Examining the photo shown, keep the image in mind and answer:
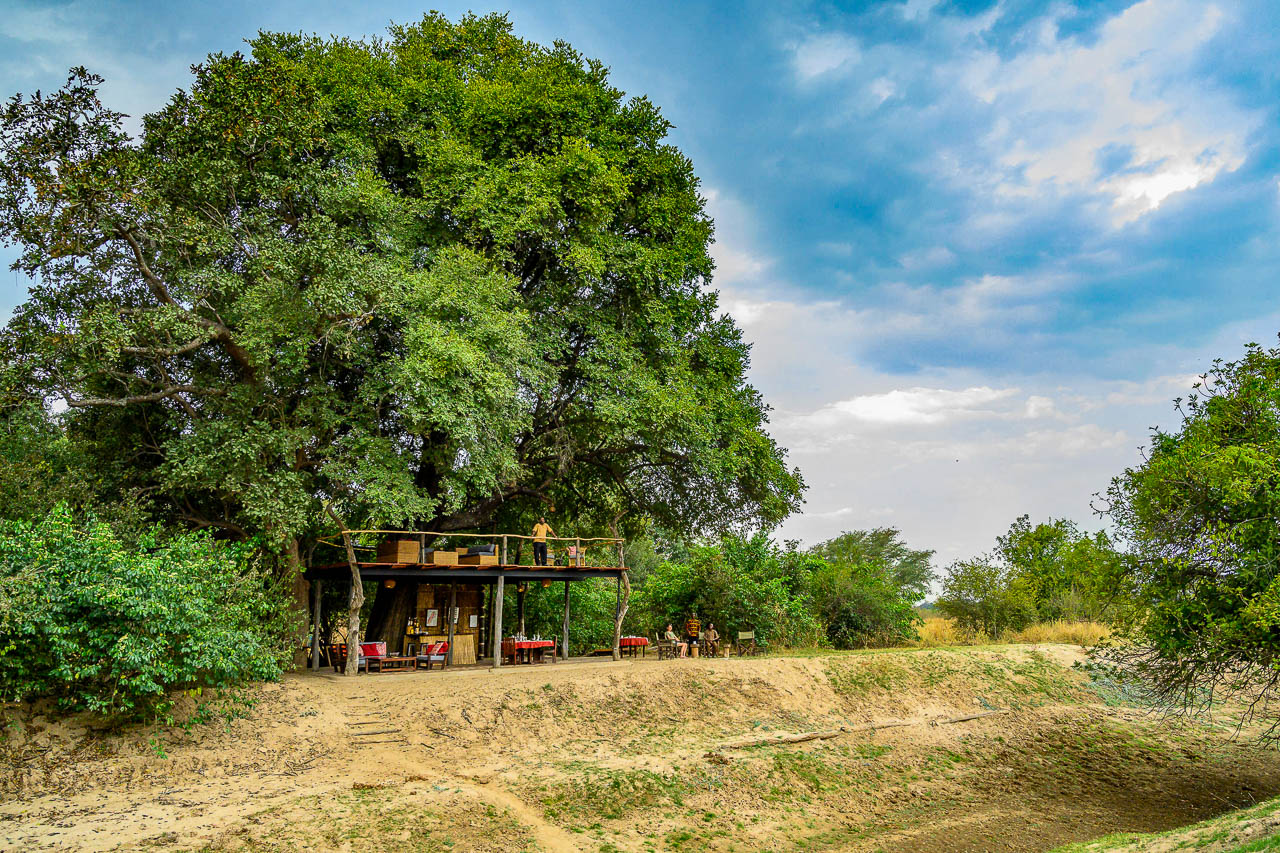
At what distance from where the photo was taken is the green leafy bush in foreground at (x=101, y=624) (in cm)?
1070

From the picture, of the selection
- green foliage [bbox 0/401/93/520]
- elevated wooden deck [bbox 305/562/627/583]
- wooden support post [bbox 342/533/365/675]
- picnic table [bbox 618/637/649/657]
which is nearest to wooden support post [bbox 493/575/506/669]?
elevated wooden deck [bbox 305/562/627/583]

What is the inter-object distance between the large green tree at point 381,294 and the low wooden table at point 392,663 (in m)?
3.08

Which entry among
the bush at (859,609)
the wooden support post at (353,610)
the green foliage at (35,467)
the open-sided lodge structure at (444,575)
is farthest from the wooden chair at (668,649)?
the green foliage at (35,467)

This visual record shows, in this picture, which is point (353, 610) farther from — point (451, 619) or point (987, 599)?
point (987, 599)

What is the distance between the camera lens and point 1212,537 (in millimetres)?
10945

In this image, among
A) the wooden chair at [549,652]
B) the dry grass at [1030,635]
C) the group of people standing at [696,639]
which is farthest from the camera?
the dry grass at [1030,635]

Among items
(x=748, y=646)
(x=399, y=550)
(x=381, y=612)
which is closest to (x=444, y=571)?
(x=399, y=550)

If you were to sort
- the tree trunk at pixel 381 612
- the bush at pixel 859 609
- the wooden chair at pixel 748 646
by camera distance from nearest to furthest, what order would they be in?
the tree trunk at pixel 381 612
the wooden chair at pixel 748 646
the bush at pixel 859 609

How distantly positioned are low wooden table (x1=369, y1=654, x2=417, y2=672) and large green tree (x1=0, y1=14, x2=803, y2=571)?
308 cm

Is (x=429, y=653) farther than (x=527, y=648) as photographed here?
No

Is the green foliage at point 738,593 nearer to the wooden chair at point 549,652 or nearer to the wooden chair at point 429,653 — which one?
the wooden chair at point 549,652

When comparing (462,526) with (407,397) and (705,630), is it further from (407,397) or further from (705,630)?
(705,630)

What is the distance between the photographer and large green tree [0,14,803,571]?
15.2m

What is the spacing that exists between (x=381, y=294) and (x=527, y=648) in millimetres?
9317
